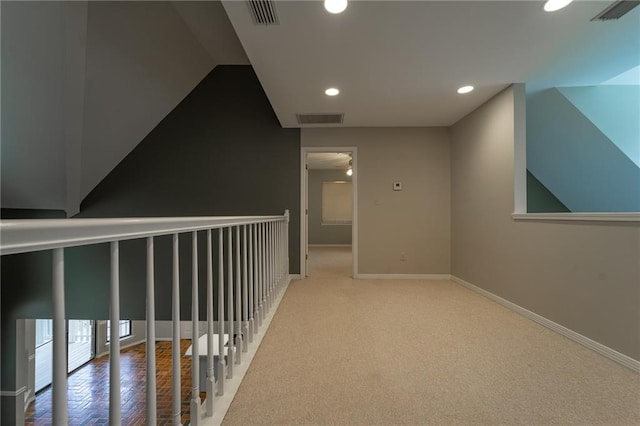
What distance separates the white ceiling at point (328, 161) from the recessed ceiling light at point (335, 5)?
4.26 m

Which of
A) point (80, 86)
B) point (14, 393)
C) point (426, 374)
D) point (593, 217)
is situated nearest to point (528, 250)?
point (593, 217)

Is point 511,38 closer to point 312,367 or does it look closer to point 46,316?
point 312,367

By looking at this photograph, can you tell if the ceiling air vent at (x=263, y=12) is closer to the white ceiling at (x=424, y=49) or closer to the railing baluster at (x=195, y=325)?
the white ceiling at (x=424, y=49)

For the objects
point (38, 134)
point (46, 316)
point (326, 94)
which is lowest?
point (46, 316)

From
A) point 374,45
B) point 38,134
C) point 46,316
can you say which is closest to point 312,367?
point 374,45

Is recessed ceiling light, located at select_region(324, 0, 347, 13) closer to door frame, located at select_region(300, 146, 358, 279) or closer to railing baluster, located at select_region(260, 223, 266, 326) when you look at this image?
railing baluster, located at select_region(260, 223, 266, 326)

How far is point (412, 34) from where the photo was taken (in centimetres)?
206

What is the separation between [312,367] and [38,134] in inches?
145

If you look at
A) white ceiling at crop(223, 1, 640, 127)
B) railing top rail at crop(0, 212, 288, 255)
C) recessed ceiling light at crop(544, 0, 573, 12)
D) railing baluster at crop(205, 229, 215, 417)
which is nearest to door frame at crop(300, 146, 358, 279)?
white ceiling at crop(223, 1, 640, 127)

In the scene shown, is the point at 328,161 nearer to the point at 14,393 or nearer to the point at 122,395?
the point at 122,395

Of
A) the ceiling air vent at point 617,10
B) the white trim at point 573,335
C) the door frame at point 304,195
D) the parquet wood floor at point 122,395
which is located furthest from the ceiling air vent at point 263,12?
the parquet wood floor at point 122,395

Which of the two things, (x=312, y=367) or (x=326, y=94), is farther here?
(x=326, y=94)

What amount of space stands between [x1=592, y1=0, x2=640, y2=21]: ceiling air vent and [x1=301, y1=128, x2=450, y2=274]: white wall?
2180mm

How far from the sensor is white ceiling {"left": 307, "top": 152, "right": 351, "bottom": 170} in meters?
6.54
